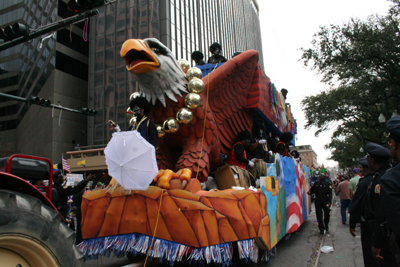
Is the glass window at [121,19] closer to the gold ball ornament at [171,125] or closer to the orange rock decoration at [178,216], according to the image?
the gold ball ornament at [171,125]

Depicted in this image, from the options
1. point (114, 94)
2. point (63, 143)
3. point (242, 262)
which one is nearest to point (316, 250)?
point (242, 262)

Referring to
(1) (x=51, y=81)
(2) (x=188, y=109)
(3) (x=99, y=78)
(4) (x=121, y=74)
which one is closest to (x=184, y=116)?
(2) (x=188, y=109)

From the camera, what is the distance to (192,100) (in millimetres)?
4320

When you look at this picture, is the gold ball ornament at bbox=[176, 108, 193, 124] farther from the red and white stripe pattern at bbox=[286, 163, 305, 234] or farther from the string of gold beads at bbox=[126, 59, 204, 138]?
the red and white stripe pattern at bbox=[286, 163, 305, 234]

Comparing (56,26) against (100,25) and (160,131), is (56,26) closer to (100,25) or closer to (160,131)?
(160,131)

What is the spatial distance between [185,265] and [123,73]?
66.2 ft

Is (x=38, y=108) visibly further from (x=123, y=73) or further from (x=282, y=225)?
(x=282, y=225)

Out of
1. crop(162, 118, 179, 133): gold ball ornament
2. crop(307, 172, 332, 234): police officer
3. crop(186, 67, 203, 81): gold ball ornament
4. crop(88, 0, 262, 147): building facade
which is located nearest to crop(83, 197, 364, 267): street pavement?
crop(307, 172, 332, 234): police officer

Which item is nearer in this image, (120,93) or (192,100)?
(192,100)

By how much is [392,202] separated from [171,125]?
9.45 feet

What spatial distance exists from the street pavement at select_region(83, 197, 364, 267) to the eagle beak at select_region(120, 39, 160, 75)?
245 centimetres

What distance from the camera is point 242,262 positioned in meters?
4.34

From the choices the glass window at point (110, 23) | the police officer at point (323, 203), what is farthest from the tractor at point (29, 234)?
the glass window at point (110, 23)

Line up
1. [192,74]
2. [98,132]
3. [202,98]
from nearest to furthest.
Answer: [192,74], [202,98], [98,132]
